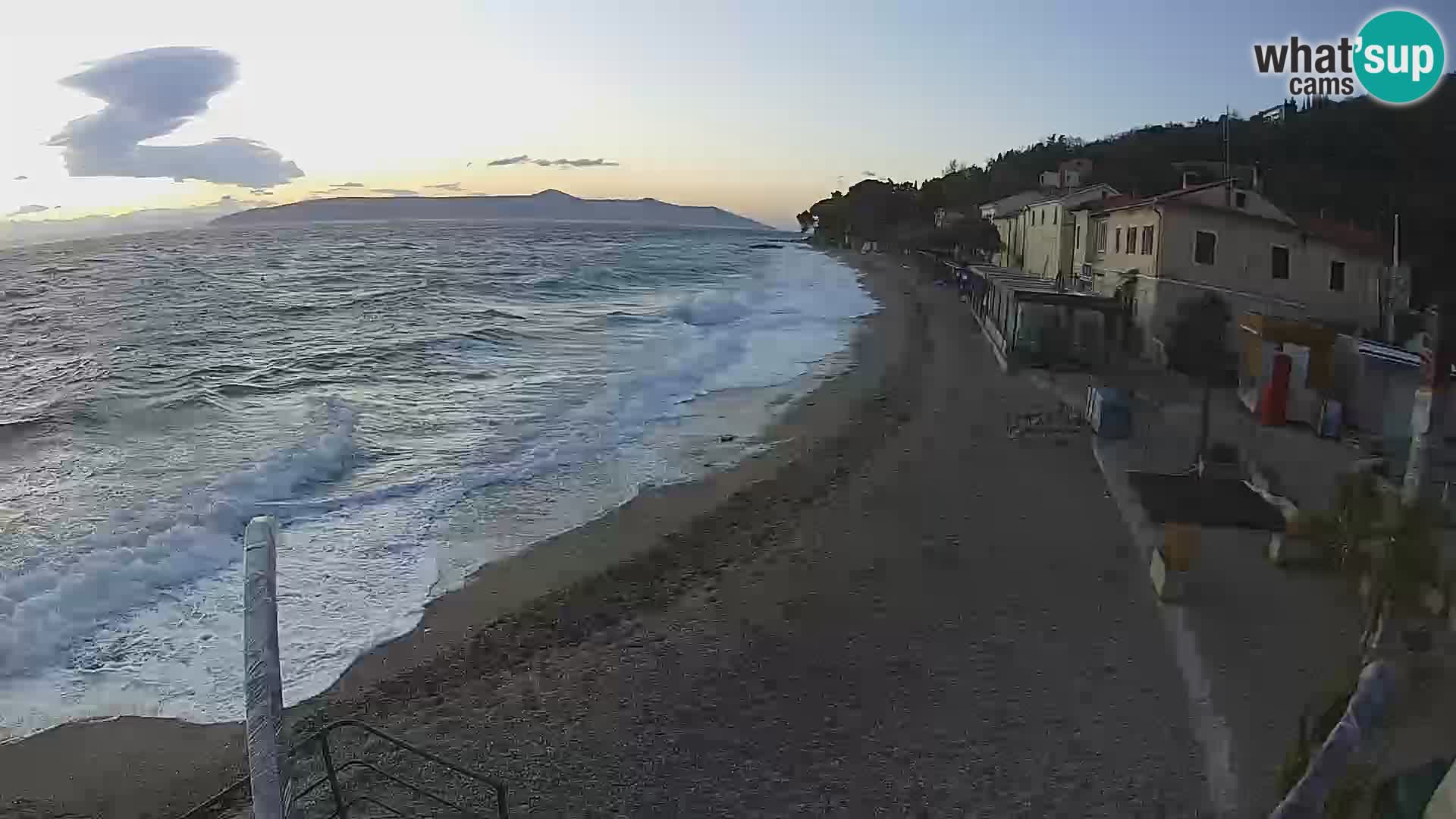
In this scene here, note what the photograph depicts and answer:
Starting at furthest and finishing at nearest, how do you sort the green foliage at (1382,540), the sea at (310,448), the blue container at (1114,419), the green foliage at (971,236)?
the green foliage at (971,236) → the blue container at (1114,419) → the sea at (310,448) → the green foliage at (1382,540)

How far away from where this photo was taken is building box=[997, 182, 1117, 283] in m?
32.2

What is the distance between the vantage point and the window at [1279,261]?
70.3 feet

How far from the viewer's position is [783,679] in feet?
27.5

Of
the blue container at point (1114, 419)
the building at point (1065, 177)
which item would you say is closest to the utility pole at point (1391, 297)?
the blue container at point (1114, 419)

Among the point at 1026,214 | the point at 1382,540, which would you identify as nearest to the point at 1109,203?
the point at 1026,214

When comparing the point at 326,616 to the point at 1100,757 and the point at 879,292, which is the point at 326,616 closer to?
the point at 1100,757

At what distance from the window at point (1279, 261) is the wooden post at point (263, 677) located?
75.2 ft

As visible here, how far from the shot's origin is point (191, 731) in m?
8.01

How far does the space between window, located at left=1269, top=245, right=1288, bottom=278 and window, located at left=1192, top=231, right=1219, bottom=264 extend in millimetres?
1187

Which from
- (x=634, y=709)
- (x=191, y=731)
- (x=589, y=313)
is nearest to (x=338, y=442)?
(x=191, y=731)

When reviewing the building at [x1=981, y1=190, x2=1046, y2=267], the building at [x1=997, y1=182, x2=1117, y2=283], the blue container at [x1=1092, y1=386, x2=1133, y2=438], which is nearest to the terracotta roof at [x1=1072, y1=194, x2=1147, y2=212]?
the building at [x1=997, y1=182, x2=1117, y2=283]

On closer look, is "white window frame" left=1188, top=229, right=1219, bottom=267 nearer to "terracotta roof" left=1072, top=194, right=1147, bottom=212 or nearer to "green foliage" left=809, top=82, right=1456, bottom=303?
"terracotta roof" left=1072, top=194, right=1147, bottom=212

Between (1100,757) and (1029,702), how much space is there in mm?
842

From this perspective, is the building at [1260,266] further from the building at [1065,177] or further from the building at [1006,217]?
the building at [1065,177]
